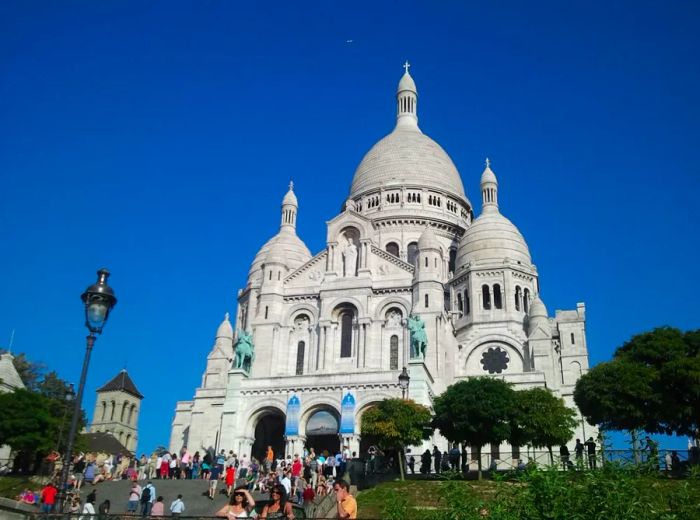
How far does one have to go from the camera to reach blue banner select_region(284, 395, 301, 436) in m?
41.8

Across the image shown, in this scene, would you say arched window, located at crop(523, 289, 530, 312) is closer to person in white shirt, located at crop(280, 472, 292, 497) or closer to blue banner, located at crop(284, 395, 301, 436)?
blue banner, located at crop(284, 395, 301, 436)

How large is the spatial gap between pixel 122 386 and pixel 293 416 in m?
48.1

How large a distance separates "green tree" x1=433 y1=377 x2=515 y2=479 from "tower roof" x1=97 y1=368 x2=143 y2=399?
57.3 meters

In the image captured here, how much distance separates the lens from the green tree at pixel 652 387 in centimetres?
3372

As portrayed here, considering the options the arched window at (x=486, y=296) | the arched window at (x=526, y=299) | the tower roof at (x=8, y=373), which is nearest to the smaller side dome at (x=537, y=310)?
the arched window at (x=526, y=299)

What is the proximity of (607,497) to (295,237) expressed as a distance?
171 feet

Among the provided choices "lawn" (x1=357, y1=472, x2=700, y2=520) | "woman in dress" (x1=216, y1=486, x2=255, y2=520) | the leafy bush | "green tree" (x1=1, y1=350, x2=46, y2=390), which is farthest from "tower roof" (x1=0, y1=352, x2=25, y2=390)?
the leafy bush

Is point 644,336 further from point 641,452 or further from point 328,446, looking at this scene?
point 641,452

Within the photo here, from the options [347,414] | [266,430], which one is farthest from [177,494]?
[266,430]

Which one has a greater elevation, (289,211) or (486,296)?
(289,211)

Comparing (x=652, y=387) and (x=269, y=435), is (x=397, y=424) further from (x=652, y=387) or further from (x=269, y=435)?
(x=269, y=435)

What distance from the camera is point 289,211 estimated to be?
6419 cm

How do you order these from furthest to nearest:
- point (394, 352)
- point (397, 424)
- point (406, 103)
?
point (406, 103) → point (394, 352) → point (397, 424)

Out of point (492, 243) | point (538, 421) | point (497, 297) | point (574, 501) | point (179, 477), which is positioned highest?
point (492, 243)
